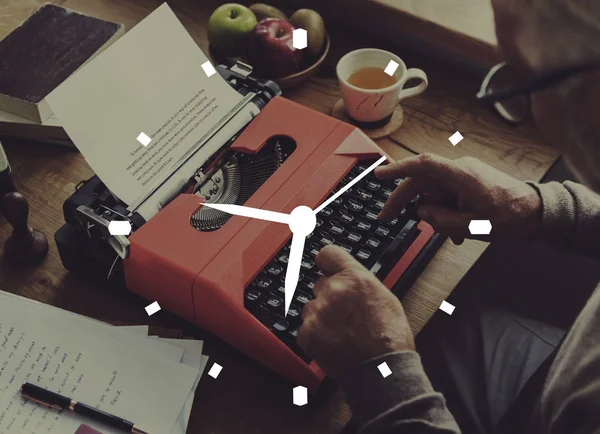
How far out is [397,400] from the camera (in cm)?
90

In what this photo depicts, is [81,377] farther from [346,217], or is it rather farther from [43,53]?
[43,53]

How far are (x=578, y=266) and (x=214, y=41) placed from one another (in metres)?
0.87

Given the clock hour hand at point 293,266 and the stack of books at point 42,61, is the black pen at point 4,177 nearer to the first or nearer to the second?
the stack of books at point 42,61

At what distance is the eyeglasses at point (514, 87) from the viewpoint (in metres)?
0.66

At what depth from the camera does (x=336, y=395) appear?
1.05 meters

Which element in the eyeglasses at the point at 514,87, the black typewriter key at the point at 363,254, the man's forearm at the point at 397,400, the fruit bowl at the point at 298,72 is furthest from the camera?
the fruit bowl at the point at 298,72

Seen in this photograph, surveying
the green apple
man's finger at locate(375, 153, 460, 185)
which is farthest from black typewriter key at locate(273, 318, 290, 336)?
the green apple

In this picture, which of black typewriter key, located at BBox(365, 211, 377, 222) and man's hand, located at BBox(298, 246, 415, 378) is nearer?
man's hand, located at BBox(298, 246, 415, 378)

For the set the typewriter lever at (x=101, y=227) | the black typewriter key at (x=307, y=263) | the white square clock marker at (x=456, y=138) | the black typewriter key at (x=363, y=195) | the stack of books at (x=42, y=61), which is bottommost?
the white square clock marker at (x=456, y=138)

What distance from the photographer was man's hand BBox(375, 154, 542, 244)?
1117mm

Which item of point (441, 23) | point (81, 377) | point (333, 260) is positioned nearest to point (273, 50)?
point (441, 23)

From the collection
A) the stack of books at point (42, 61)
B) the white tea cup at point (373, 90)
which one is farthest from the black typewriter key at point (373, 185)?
the stack of books at point (42, 61)

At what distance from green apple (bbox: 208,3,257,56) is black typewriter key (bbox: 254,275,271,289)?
0.60 metres

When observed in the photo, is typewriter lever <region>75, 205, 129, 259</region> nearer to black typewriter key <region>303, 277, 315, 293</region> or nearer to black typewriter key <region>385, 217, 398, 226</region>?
black typewriter key <region>303, 277, 315, 293</region>
